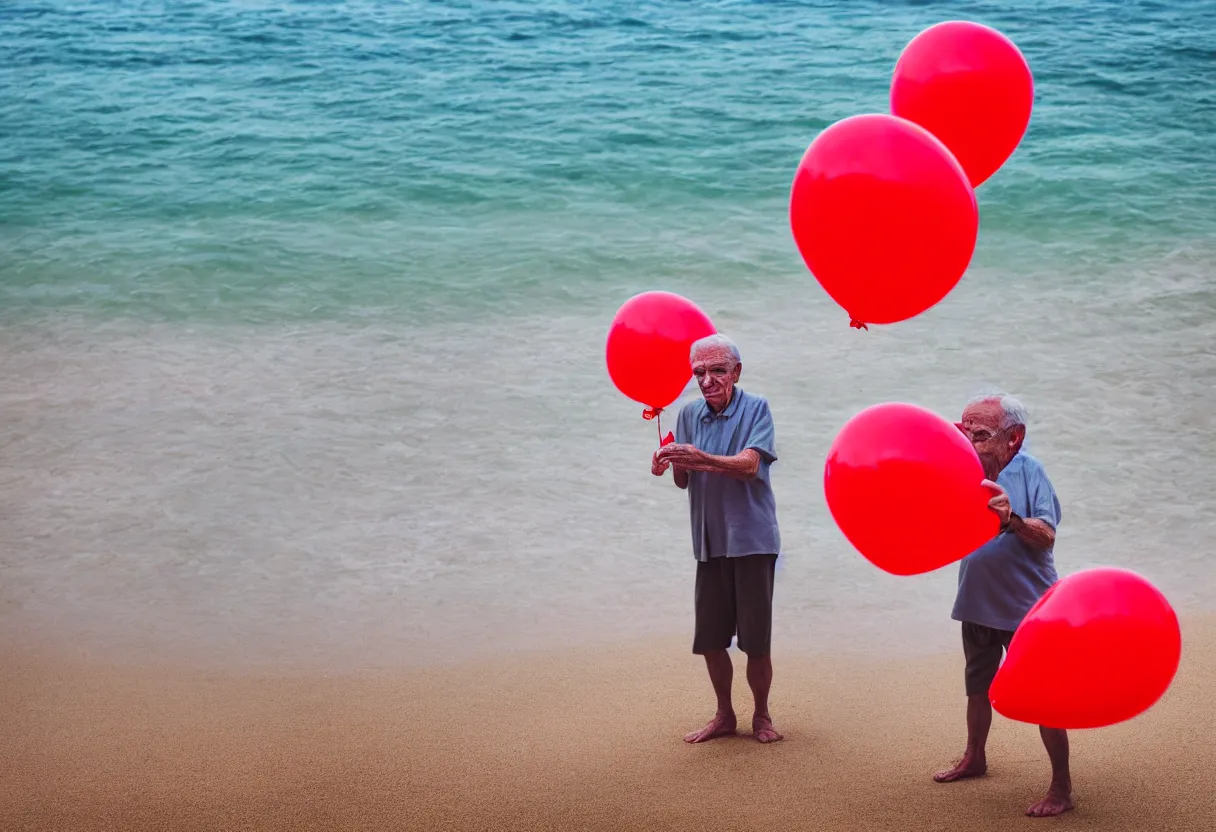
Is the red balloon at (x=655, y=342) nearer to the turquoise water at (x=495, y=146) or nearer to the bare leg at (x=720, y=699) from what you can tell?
the bare leg at (x=720, y=699)

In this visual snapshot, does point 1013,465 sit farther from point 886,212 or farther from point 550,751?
point 550,751

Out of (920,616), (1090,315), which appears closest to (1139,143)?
(1090,315)

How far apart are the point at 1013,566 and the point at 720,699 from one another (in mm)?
986

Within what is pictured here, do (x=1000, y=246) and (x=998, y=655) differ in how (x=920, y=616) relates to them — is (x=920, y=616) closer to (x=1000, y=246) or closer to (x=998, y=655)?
(x=998, y=655)

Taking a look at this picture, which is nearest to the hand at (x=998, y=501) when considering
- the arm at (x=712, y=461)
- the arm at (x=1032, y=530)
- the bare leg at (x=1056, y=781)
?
the arm at (x=1032, y=530)

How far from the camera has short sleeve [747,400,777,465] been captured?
370cm

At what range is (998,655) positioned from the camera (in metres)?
3.49

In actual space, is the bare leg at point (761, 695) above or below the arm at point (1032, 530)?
below

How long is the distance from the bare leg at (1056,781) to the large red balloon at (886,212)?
3.64 feet

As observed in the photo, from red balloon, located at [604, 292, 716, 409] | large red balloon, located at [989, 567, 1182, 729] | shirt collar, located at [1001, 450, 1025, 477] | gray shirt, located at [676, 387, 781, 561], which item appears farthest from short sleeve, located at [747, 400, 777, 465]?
large red balloon, located at [989, 567, 1182, 729]

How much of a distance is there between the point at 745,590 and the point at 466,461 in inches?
127

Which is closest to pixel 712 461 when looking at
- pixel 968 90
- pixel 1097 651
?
pixel 1097 651

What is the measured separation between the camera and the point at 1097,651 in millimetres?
2775

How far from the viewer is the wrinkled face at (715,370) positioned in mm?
3709
